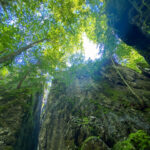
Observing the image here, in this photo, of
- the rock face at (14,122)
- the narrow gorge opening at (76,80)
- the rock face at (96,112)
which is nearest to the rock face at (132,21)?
the narrow gorge opening at (76,80)

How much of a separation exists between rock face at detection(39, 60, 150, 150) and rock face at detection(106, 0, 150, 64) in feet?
10.6

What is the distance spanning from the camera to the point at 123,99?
641 cm

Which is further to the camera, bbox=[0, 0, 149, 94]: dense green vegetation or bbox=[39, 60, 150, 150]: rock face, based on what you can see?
bbox=[0, 0, 149, 94]: dense green vegetation

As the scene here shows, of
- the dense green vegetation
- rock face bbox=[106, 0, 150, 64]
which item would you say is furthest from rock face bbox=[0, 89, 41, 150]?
rock face bbox=[106, 0, 150, 64]

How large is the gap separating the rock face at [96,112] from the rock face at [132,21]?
3.25 metres

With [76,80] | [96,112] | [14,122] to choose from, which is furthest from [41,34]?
[96,112]

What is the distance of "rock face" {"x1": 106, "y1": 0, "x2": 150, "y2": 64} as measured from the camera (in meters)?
5.46

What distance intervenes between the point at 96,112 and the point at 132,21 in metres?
7.82

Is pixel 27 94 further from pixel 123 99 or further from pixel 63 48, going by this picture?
pixel 123 99

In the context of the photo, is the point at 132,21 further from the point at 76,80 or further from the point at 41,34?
the point at 41,34

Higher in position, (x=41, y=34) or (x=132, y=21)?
(x=41, y=34)

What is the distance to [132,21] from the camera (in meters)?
6.42

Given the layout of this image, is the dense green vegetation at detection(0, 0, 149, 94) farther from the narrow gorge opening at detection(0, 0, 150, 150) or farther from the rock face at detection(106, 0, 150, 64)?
the rock face at detection(106, 0, 150, 64)

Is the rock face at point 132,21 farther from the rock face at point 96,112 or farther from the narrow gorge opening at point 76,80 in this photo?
the rock face at point 96,112
